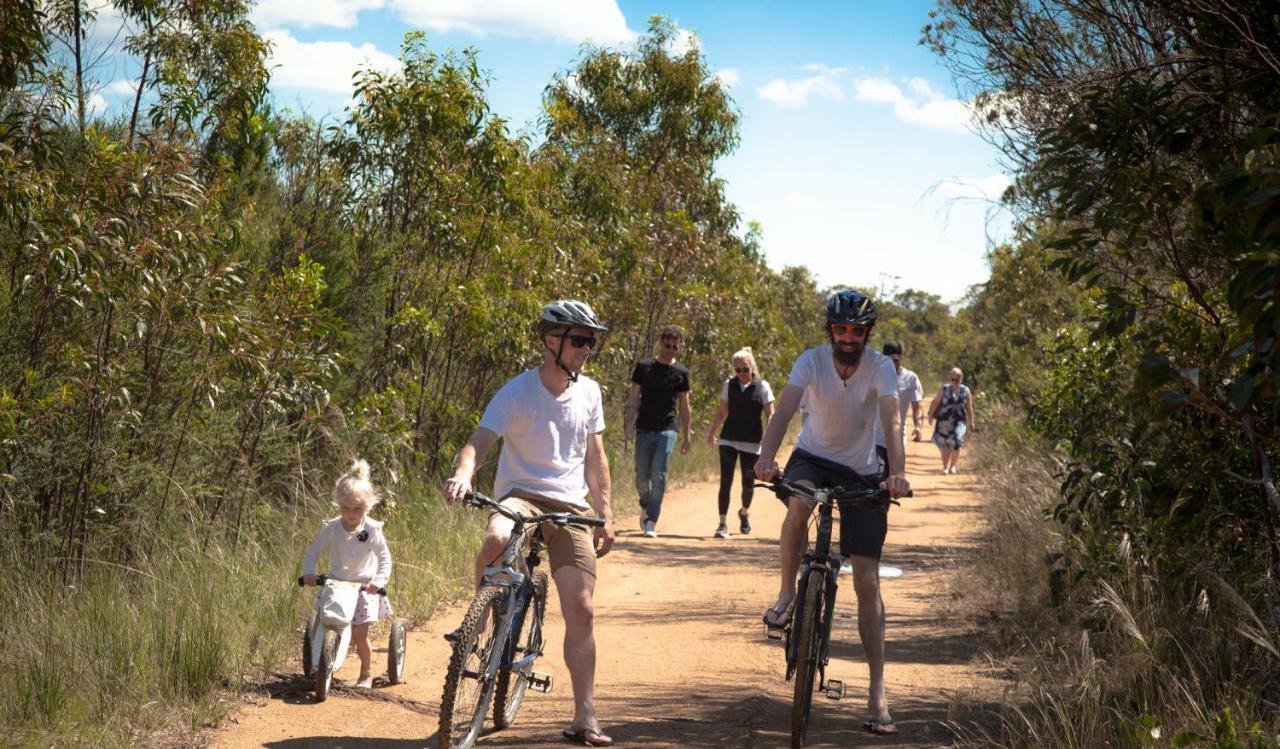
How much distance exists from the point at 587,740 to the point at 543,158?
1071 centimetres

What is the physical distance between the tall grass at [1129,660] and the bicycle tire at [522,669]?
2.08 m

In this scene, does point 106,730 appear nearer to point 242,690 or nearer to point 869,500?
point 242,690

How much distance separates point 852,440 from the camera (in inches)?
273

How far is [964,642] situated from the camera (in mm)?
9055

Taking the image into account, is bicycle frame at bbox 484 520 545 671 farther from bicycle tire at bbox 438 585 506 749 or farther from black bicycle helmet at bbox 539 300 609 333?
black bicycle helmet at bbox 539 300 609 333

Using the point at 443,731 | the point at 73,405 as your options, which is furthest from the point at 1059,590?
the point at 73,405

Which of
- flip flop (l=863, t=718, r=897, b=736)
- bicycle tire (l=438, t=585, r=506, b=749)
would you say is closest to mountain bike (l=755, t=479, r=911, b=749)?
flip flop (l=863, t=718, r=897, b=736)

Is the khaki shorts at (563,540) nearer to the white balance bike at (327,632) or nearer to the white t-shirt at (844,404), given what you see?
the white balance bike at (327,632)

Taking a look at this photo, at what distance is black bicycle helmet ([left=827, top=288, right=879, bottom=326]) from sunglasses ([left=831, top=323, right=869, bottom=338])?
2cm

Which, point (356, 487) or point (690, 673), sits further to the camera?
point (690, 673)

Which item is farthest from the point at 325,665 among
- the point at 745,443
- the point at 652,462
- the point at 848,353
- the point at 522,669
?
the point at 745,443

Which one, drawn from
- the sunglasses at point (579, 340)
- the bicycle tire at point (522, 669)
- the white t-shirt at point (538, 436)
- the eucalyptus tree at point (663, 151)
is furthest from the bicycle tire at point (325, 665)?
the eucalyptus tree at point (663, 151)

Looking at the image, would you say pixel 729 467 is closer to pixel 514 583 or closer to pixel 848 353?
pixel 848 353

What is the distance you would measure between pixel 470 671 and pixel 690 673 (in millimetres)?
2491
